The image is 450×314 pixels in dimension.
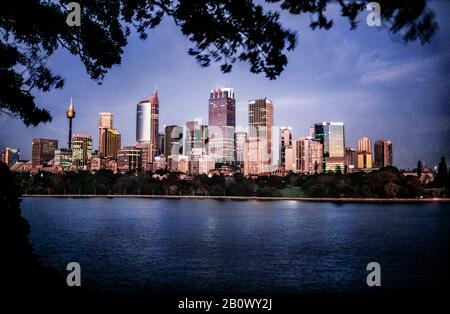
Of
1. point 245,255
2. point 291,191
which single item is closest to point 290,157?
point 291,191

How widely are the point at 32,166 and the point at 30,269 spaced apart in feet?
402

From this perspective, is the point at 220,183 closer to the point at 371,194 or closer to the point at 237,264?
the point at 371,194

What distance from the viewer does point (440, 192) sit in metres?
113

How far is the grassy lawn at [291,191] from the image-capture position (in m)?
126

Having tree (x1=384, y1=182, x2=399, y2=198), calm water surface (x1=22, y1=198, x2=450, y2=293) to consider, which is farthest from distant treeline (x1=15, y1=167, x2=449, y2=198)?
calm water surface (x1=22, y1=198, x2=450, y2=293)

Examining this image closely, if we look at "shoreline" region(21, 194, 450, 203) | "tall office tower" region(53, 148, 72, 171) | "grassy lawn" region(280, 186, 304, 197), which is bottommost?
"shoreline" region(21, 194, 450, 203)

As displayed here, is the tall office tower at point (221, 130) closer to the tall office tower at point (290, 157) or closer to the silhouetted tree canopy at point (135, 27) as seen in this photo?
the tall office tower at point (290, 157)

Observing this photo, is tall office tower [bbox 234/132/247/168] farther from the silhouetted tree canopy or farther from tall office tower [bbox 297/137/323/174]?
the silhouetted tree canopy

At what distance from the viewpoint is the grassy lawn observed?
126 meters

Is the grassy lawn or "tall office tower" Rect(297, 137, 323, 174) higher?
"tall office tower" Rect(297, 137, 323, 174)

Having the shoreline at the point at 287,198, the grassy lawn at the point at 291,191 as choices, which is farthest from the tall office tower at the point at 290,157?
the shoreline at the point at 287,198

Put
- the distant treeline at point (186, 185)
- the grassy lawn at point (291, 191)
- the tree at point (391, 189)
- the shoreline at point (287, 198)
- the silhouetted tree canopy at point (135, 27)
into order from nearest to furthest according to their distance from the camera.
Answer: the silhouetted tree canopy at point (135, 27) < the tree at point (391, 189) < the shoreline at point (287, 198) < the distant treeline at point (186, 185) < the grassy lawn at point (291, 191)

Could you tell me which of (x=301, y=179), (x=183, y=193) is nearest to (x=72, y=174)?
(x=183, y=193)

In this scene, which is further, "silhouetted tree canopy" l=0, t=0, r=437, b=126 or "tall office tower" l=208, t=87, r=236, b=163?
"tall office tower" l=208, t=87, r=236, b=163
